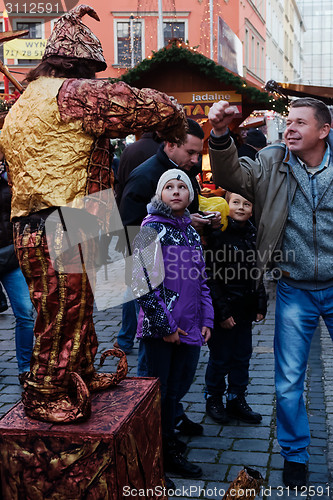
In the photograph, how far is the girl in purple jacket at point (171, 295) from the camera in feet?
11.3

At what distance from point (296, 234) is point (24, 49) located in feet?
48.6

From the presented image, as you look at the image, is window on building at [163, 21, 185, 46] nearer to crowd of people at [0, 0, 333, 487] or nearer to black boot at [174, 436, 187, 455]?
crowd of people at [0, 0, 333, 487]

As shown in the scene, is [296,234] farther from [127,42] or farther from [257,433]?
[127,42]

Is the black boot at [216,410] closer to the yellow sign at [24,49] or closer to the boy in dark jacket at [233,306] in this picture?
the boy in dark jacket at [233,306]

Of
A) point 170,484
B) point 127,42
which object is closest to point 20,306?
point 170,484

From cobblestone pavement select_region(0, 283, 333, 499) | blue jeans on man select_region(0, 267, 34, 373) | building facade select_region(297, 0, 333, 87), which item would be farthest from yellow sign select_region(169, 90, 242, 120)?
building facade select_region(297, 0, 333, 87)

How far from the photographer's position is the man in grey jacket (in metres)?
3.44

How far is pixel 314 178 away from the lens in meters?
3.48

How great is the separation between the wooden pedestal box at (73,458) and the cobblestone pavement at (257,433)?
38.4 inches

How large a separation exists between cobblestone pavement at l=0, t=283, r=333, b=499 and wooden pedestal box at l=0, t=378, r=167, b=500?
976mm

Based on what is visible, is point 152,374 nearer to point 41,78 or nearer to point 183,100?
point 41,78

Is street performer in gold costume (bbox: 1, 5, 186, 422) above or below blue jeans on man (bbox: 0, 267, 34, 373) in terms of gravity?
above

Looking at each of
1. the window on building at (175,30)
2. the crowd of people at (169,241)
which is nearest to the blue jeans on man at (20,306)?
the crowd of people at (169,241)

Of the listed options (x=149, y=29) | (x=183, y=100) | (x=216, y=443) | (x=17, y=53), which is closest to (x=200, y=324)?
(x=216, y=443)
